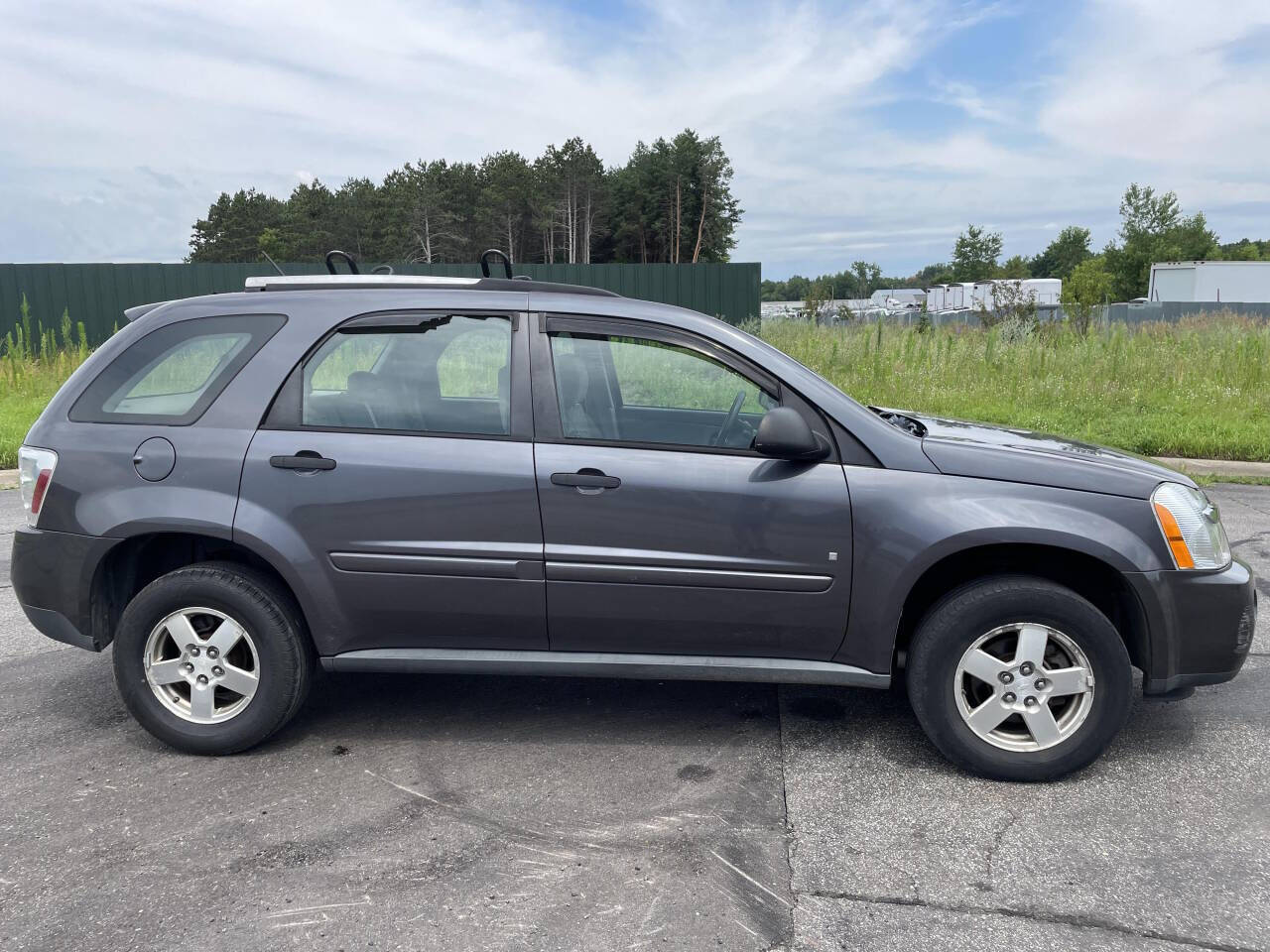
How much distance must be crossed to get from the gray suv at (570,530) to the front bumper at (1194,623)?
0.03 feet

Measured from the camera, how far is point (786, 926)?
270 cm

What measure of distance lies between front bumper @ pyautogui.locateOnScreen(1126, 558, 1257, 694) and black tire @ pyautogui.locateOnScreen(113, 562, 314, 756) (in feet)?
10.1

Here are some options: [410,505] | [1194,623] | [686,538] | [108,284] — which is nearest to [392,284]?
[410,505]

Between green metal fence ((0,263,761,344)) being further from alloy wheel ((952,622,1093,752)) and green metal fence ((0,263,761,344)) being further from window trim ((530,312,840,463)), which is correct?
alloy wheel ((952,622,1093,752))

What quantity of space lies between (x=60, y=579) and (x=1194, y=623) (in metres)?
4.22

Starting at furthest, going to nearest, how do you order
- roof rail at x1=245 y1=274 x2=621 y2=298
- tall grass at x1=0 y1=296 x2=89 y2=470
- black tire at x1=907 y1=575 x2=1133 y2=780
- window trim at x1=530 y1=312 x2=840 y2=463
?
tall grass at x1=0 y1=296 x2=89 y2=470, roof rail at x1=245 y1=274 x2=621 y2=298, window trim at x1=530 y1=312 x2=840 y2=463, black tire at x1=907 y1=575 x2=1133 y2=780

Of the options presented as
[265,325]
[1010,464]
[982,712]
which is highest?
[265,325]

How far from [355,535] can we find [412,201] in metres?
68.0

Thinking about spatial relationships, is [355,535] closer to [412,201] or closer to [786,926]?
[786,926]

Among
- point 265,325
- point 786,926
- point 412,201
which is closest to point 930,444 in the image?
point 786,926

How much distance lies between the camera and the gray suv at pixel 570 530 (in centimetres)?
351

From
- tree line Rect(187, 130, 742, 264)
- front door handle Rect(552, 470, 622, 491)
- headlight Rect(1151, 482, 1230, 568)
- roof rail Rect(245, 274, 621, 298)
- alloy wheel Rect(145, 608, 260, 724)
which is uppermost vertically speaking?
tree line Rect(187, 130, 742, 264)

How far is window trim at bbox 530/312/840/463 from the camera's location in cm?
366

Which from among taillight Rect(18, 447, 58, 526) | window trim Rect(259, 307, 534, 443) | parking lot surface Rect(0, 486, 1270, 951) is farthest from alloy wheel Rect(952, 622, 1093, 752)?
taillight Rect(18, 447, 58, 526)
